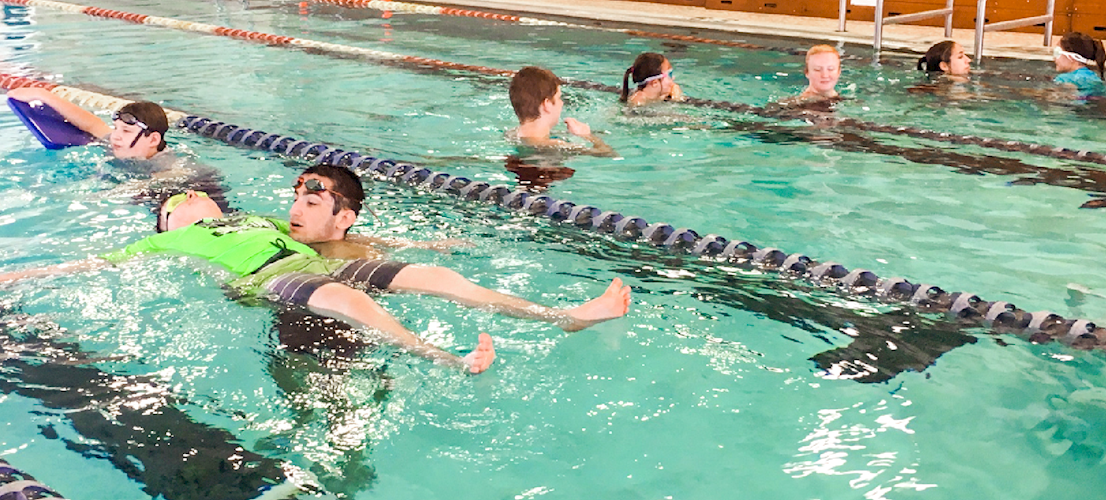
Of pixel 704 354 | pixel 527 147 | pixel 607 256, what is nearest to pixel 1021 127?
pixel 527 147

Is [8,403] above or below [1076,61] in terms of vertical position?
below

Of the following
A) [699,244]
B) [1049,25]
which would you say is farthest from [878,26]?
[699,244]

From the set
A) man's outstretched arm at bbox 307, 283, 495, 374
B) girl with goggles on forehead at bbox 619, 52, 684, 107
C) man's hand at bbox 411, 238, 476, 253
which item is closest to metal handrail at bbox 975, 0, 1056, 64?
girl with goggles on forehead at bbox 619, 52, 684, 107

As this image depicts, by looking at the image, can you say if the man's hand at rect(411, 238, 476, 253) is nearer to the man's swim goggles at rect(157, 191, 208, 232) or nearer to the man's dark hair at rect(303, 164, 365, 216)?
the man's dark hair at rect(303, 164, 365, 216)

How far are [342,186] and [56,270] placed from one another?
3.31 ft

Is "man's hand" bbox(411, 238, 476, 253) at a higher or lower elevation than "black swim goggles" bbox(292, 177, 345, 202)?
lower

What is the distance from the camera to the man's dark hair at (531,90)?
567cm

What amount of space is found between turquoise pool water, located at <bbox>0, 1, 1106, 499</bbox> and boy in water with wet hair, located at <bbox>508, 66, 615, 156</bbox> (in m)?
0.19

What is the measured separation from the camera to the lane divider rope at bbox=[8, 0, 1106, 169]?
5758 millimetres

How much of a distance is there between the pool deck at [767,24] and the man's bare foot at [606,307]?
7.00m

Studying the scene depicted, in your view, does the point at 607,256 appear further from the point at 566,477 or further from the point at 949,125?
the point at 949,125

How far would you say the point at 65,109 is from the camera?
→ 217 inches

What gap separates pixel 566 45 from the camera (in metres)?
10.2

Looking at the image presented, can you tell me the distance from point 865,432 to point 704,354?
0.61 m
